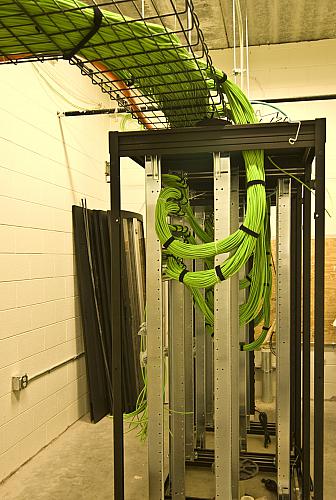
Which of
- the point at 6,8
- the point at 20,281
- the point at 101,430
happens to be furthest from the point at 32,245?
the point at 6,8

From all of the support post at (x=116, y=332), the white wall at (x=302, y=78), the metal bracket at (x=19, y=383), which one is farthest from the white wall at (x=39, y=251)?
the white wall at (x=302, y=78)

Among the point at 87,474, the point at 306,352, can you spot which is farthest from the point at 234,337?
the point at 87,474

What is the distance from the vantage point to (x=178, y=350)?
8.82 ft

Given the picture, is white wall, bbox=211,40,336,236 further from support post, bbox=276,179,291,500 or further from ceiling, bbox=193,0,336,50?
support post, bbox=276,179,291,500

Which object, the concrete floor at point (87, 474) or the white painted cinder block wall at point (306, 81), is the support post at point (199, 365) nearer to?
the concrete floor at point (87, 474)

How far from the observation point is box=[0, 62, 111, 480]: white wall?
3.21 metres

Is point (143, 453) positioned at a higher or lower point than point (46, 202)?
A: lower

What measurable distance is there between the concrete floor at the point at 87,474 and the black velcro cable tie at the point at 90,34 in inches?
96.0

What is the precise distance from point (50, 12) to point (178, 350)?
1790 millimetres

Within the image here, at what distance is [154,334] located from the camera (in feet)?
7.87

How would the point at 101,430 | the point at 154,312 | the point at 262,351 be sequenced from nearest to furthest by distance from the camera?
the point at 154,312
the point at 101,430
the point at 262,351

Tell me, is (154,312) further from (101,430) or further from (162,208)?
(101,430)

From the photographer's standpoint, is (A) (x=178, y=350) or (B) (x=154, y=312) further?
(A) (x=178, y=350)

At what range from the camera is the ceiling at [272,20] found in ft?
13.2
